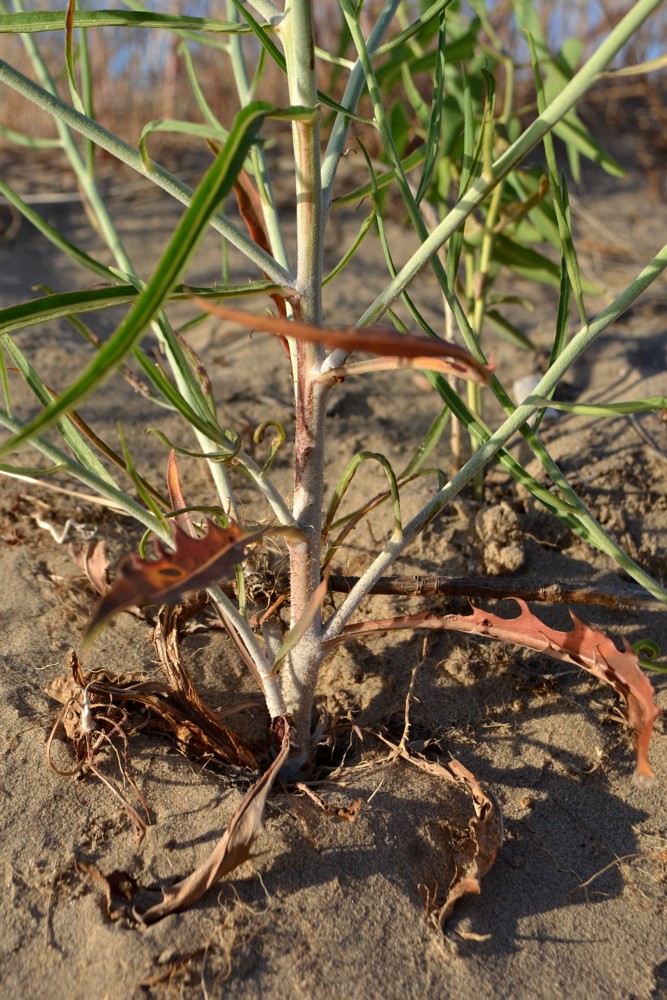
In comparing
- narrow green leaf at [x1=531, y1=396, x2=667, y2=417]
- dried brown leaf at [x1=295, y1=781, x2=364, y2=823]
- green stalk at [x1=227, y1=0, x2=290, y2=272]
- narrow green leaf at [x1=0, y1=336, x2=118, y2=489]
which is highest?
green stalk at [x1=227, y1=0, x2=290, y2=272]

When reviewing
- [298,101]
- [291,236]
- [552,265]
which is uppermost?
[298,101]

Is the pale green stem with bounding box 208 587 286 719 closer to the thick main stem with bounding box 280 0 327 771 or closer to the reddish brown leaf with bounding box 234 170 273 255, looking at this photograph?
the thick main stem with bounding box 280 0 327 771

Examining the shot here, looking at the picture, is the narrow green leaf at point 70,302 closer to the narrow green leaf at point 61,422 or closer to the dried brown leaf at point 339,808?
the narrow green leaf at point 61,422

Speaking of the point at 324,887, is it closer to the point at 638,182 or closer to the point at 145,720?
the point at 145,720

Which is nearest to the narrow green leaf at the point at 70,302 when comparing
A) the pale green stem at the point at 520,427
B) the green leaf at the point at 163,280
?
the green leaf at the point at 163,280

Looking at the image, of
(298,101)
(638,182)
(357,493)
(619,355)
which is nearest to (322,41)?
(638,182)

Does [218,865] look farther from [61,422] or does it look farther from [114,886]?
[61,422]

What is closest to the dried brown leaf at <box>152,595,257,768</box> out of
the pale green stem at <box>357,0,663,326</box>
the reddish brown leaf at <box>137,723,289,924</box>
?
the reddish brown leaf at <box>137,723,289,924</box>
